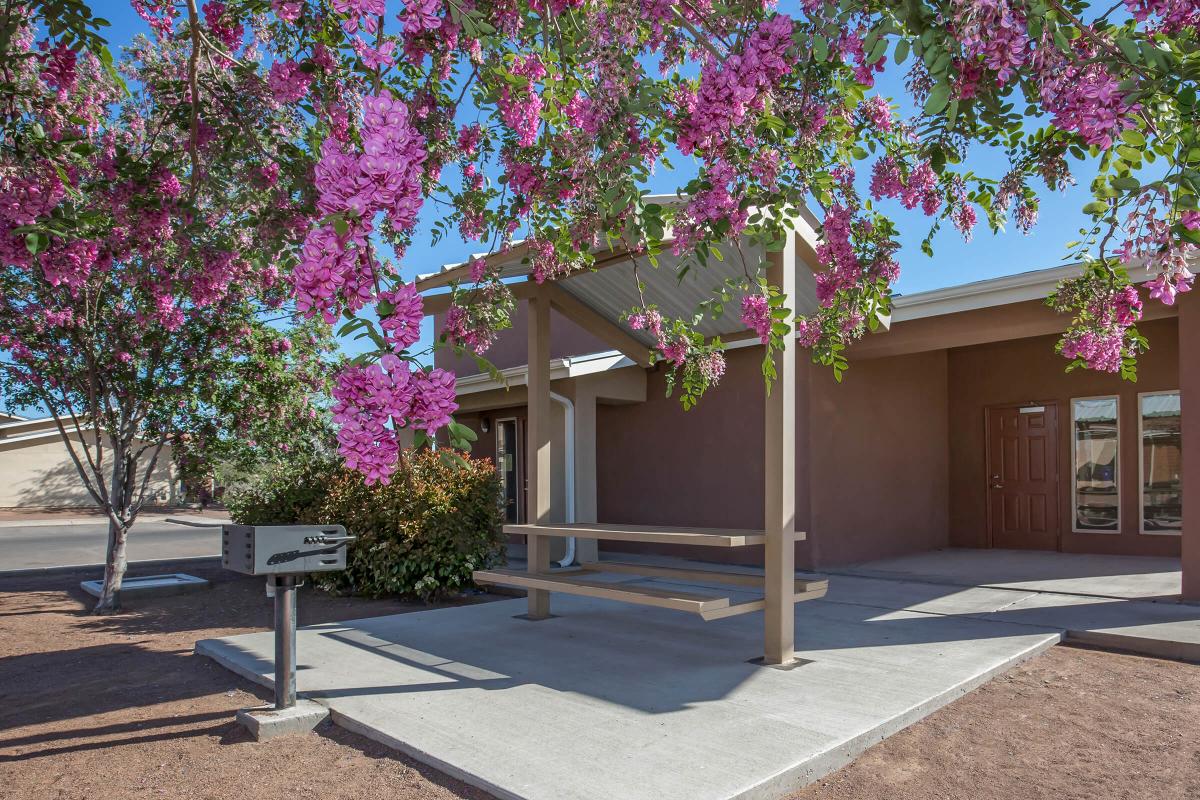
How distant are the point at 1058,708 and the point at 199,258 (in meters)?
5.66

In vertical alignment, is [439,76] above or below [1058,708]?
above

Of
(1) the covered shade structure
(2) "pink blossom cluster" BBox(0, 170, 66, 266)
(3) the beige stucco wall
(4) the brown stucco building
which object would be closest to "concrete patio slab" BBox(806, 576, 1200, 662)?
(4) the brown stucco building

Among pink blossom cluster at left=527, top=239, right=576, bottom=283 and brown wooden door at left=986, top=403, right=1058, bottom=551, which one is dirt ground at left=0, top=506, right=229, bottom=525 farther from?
pink blossom cluster at left=527, top=239, right=576, bottom=283

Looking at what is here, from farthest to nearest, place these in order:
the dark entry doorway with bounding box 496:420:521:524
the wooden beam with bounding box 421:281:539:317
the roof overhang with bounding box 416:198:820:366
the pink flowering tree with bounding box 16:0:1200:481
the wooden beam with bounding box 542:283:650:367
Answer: the dark entry doorway with bounding box 496:420:521:524 < the wooden beam with bounding box 542:283:650:367 < the wooden beam with bounding box 421:281:539:317 < the roof overhang with bounding box 416:198:820:366 < the pink flowering tree with bounding box 16:0:1200:481

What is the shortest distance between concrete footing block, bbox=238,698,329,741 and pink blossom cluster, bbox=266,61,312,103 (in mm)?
3232

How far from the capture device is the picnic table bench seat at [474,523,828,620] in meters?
5.10

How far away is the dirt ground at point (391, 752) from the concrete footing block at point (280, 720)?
85 mm

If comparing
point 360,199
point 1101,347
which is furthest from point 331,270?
point 1101,347

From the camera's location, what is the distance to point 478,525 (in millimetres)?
8367

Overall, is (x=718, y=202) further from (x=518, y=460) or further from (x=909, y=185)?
(x=518, y=460)

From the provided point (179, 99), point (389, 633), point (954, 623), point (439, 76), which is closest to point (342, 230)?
point (439, 76)

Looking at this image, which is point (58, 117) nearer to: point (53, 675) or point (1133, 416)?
point (53, 675)

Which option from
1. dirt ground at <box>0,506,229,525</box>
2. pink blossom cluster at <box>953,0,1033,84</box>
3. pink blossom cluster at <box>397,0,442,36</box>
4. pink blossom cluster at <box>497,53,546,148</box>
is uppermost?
pink blossom cluster at <box>497,53,546,148</box>

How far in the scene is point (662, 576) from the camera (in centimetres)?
605
